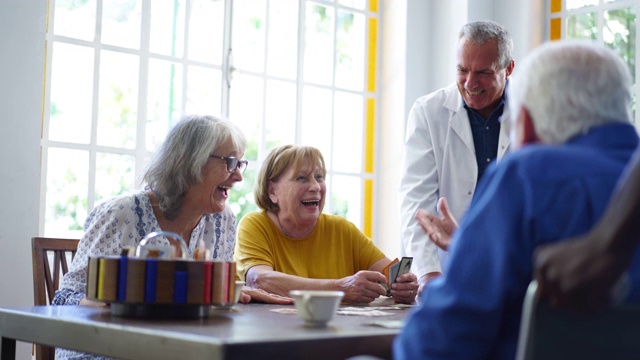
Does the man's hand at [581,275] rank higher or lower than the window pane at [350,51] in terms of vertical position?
lower

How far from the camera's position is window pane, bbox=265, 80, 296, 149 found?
17.3 ft

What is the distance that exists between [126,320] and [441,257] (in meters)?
1.88

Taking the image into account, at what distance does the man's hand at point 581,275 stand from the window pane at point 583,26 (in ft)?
15.1

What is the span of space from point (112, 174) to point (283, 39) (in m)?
1.42

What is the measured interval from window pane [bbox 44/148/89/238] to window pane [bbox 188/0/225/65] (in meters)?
0.88

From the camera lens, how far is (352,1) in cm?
574

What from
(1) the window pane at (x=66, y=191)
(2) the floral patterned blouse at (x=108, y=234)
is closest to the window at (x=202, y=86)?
(1) the window pane at (x=66, y=191)

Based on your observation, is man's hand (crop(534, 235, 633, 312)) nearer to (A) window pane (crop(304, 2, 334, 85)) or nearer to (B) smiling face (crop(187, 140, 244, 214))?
(B) smiling face (crop(187, 140, 244, 214))

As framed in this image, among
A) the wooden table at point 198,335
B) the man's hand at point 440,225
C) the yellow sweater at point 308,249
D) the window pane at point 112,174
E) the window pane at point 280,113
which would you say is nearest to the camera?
the wooden table at point 198,335

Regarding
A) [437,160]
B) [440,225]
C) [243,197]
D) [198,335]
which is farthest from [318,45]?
[198,335]

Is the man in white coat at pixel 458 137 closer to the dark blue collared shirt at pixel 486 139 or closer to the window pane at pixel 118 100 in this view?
the dark blue collared shirt at pixel 486 139

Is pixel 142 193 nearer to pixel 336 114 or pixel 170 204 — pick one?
pixel 170 204

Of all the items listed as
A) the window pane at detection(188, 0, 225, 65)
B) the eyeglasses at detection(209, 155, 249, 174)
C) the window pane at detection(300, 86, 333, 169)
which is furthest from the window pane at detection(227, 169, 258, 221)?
the eyeglasses at detection(209, 155, 249, 174)

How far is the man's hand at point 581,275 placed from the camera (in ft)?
3.23
